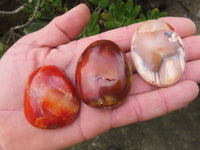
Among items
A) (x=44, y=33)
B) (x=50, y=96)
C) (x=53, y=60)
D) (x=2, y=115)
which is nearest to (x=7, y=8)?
(x=44, y=33)

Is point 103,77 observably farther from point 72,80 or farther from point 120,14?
point 120,14

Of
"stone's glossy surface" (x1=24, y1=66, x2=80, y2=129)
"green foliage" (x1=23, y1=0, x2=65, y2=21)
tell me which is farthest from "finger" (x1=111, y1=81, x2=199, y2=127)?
"green foliage" (x1=23, y1=0, x2=65, y2=21)

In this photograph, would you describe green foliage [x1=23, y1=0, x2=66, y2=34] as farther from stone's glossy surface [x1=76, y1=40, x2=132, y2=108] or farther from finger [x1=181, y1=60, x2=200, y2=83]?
finger [x1=181, y1=60, x2=200, y2=83]

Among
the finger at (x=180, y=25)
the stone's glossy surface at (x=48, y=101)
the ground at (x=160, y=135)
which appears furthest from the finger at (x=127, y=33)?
the ground at (x=160, y=135)

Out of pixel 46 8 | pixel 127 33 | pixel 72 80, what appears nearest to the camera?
pixel 72 80

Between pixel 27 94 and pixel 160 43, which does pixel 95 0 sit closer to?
pixel 160 43

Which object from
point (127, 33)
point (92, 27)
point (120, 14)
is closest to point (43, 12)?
point (92, 27)
